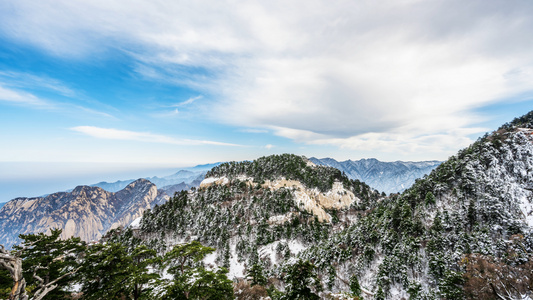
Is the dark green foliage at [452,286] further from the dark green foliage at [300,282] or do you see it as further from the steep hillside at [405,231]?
the dark green foliage at [300,282]

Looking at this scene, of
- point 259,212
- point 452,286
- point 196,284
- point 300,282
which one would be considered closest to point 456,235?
point 452,286

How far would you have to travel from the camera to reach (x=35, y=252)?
21.2 metres

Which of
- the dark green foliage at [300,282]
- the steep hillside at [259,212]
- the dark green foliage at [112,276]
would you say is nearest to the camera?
the dark green foliage at [112,276]

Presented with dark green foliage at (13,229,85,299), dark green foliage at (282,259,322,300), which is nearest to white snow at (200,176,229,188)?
dark green foliage at (13,229,85,299)

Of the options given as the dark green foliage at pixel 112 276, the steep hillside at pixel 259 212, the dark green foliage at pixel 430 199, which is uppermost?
the dark green foliage at pixel 112 276

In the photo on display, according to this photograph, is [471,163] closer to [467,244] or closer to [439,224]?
[439,224]

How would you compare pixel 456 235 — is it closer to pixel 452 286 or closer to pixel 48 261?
pixel 452 286

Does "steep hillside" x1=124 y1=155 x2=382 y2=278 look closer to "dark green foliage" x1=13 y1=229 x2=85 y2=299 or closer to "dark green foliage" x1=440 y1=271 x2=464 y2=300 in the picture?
"dark green foliage" x1=440 y1=271 x2=464 y2=300

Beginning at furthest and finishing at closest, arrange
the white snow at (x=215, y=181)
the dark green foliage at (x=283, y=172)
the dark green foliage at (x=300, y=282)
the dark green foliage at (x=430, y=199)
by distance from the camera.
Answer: the white snow at (x=215, y=181) → the dark green foliage at (x=283, y=172) → the dark green foliage at (x=430, y=199) → the dark green foliage at (x=300, y=282)

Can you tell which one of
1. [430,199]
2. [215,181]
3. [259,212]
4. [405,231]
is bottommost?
[259,212]

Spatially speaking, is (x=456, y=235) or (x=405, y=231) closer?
(x=456, y=235)

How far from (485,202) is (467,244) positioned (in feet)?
67.9

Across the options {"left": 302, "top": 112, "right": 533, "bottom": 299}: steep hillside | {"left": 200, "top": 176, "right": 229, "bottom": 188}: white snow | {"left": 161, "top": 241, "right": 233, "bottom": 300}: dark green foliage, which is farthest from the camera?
{"left": 200, "top": 176, "right": 229, "bottom": 188}: white snow

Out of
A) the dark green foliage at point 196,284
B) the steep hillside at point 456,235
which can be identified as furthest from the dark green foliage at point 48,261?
the steep hillside at point 456,235
